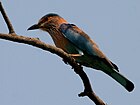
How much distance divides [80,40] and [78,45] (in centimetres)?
26

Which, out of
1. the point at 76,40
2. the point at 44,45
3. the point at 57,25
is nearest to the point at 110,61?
the point at 76,40

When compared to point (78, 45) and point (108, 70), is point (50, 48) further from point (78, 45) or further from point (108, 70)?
point (78, 45)

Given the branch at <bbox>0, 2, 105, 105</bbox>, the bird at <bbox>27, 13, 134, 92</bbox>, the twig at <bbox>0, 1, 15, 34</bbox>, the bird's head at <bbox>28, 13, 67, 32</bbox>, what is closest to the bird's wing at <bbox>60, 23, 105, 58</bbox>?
the bird at <bbox>27, 13, 134, 92</bbox>

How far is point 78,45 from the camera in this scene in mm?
A: 9297

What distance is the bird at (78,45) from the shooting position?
8531mm

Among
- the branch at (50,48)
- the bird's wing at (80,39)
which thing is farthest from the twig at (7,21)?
the bird's wing at (80,39)

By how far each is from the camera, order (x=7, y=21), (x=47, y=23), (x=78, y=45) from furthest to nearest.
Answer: (x=47, y=23) < (x=78, y=45) < (x=7, y=21)

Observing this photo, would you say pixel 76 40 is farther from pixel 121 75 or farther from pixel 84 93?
pixel 84 93

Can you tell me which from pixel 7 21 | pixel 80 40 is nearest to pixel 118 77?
pixel 80 40

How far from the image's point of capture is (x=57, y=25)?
9906mm

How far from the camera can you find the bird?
853 centimetres

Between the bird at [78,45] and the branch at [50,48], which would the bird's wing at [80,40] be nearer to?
the bird at [78,45]

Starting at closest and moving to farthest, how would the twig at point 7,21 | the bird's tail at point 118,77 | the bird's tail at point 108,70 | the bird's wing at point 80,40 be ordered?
the twig at point 7,21, the bird's tail at point 108,70, the bird's tail at point 118,77, the bird's wing at point 80,40

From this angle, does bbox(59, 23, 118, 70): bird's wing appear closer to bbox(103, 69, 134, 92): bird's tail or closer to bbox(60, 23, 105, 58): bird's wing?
bbox(60, 23, 105, 58): bird's wing
